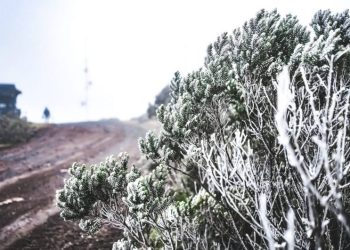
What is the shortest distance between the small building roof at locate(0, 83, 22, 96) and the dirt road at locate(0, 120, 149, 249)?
840 centimetres

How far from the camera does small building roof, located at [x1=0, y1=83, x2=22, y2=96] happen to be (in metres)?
40.5

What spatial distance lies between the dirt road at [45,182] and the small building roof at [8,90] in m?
8.40

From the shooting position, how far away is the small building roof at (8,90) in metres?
40.5

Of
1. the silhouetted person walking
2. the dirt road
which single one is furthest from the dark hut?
the dirt road

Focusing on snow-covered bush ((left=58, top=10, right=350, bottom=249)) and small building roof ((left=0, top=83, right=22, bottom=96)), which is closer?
snow-covered bush ((left=58, top=10, right=350, bottom=249))

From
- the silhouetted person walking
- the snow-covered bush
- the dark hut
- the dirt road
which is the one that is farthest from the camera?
the silhouetted person walking

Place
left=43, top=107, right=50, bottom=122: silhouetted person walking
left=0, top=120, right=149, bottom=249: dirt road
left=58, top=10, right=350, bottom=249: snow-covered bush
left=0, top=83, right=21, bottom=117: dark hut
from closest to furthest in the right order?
1. left=58, top=10, right=350, bottom=249: snow-covered bush
2. left=0, top=120, right=149, bottom=249: dirt road
3. left=0, top=83, right=21, bottom=117: dark hut
4. left=43, top=107, right=50, bottom=122: silhouetted person walking

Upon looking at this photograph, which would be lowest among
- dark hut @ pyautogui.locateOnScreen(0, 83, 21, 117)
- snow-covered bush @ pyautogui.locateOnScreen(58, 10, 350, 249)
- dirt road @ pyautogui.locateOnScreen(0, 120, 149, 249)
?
dirt road @ pyautogui.locateOnScreen(0, 120, 149, 249)

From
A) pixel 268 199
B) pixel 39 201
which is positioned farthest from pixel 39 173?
pixel 268 199

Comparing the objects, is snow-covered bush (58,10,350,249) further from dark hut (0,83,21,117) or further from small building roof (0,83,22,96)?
small building roof (0,83,22,96)

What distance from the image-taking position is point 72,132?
112 ft

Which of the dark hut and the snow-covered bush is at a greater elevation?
the dark hut

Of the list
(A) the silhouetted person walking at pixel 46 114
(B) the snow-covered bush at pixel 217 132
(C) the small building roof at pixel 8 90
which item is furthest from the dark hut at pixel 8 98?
(B) the snow-covered bush at pixel 217 132

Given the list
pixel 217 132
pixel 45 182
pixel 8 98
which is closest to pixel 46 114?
pixel 8 98
